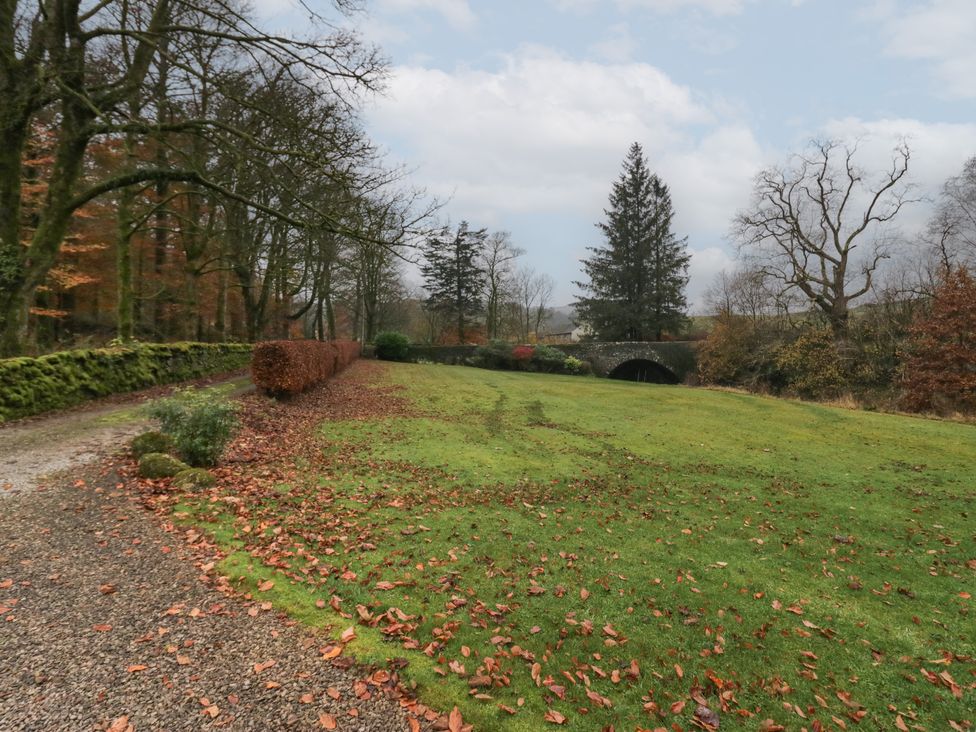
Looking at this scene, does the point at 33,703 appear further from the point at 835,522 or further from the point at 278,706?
the point at 835,522

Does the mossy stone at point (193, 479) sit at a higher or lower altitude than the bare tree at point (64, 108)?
lower

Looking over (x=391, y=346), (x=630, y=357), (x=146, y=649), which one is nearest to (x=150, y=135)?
(x=146, y=649)

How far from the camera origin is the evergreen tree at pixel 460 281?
43562 millimetres

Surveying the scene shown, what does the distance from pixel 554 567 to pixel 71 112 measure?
12764 mm

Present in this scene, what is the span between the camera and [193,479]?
A: 19.2 feet

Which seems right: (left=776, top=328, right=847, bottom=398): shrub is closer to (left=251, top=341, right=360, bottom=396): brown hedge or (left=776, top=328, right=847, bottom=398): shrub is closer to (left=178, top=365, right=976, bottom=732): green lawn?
(left=178, top=365, right=976, bottom=732): green lawn

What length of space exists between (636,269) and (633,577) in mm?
35460

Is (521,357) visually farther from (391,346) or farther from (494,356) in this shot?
(391,346)

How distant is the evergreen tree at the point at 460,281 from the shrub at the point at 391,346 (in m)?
10.7

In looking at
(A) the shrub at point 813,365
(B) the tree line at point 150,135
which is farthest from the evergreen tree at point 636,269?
(B) the tree line at point 150,135

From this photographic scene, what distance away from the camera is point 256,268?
949 inches

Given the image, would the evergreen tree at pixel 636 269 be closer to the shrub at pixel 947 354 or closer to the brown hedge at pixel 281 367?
the shrub at pixel 947 354

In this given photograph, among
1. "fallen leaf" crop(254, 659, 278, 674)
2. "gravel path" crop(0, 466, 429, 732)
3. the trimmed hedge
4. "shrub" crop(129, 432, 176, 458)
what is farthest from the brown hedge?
"fallen leaf" crop(254, 659, 278, 674)

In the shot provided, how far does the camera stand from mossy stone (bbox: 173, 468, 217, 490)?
226 inches
